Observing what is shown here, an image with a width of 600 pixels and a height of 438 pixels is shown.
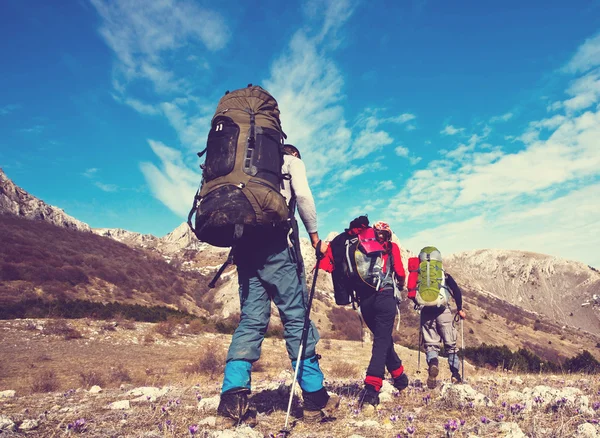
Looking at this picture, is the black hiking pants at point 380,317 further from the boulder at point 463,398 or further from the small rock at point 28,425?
the small rock at point 28,425

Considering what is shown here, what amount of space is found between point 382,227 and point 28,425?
167 inches

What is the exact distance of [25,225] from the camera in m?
35.2

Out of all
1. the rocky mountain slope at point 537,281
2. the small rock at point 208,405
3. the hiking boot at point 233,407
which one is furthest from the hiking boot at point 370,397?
the rocky mountain slope at point 537,281

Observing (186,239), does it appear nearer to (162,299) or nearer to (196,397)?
(162,299)

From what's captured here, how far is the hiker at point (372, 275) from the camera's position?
→ 13.9 feet

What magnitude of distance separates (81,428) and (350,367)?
960 centimetres

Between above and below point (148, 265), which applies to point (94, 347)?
below

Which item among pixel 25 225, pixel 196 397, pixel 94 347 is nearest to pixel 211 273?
pixel 25 225

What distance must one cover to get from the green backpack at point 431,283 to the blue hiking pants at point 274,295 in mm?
3253

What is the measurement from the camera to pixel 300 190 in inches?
138

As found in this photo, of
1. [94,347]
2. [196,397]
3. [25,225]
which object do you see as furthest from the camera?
[25,225]

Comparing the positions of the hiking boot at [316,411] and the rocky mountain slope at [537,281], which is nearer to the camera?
the hiking boot at [316,411]

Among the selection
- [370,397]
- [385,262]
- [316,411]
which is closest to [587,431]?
[370,397]

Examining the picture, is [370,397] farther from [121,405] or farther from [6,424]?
[6,424]
